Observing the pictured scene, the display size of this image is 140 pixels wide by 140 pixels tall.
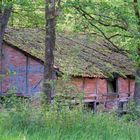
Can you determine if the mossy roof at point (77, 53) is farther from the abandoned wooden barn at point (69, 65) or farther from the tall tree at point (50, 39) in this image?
the tall tree at point (50, 39)

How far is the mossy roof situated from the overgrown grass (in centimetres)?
1519

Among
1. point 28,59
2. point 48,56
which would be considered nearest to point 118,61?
point 28,59

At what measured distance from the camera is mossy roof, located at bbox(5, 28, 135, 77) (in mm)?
27922

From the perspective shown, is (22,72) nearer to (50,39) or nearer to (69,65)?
(69,65)

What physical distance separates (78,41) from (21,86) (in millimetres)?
8191

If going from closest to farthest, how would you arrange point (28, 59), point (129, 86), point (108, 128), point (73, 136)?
point (73, 136), point (108, 128), point (28, 59), point (129, 86)

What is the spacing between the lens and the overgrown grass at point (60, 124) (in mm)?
8867

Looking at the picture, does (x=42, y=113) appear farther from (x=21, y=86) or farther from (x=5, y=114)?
(x=21, y=86)

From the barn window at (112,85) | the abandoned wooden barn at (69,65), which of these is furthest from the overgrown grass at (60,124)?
the barn window at (112,85)

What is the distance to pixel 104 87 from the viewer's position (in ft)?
103

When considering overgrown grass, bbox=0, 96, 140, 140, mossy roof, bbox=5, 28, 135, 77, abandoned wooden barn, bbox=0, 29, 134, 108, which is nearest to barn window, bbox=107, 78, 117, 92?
abandoned wooden barn, bbox=0, 29, 134, 108

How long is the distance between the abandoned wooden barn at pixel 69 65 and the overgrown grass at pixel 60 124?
14.2 metres

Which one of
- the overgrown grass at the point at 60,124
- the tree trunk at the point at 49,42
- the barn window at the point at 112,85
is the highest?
the tree trunk at the point at 49,42

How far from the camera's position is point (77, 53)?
3111cm
